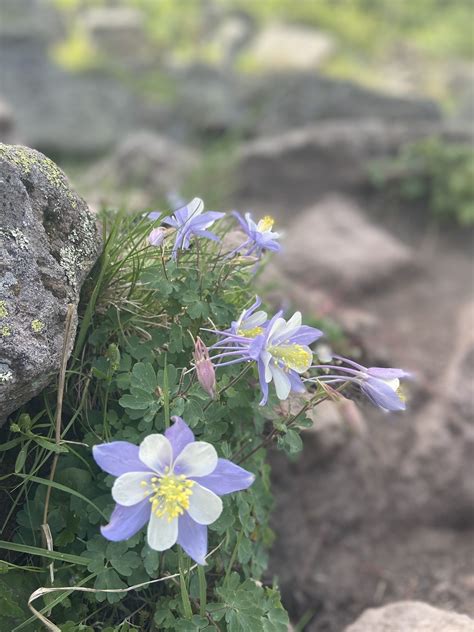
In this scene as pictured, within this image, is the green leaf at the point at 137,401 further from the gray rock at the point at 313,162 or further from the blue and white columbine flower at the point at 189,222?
the gray rock at the point at 313,162

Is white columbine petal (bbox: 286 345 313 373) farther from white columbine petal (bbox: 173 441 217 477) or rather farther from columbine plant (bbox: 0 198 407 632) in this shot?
white columbine petal (bbox: 173 441 217 477)

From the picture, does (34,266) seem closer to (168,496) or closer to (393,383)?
(168,496)

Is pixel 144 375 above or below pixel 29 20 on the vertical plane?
below

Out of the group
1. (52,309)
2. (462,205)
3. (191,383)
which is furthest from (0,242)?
(462,205)

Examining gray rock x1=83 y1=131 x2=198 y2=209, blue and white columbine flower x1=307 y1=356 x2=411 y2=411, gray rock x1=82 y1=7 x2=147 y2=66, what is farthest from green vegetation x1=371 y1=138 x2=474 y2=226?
gray rock x1=82 y1=7 x2=147 y2=66

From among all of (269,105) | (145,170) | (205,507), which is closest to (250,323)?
(205,507)

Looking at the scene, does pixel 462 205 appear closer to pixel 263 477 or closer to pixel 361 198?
pixel 361 198
